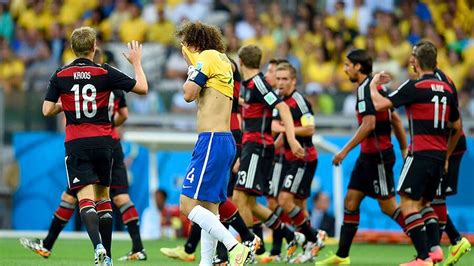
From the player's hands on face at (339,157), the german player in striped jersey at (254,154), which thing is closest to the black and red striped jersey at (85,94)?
the german player in striped jersey at (254,154)

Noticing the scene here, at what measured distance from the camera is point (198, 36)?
10586mm

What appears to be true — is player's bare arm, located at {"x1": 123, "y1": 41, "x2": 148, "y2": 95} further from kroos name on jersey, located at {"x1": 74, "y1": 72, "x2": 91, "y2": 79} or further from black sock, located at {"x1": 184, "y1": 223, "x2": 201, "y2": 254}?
black sock, located at {"x1": 184, "y1": 223, "x2": 201, "y2": 254}

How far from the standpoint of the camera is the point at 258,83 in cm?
1287

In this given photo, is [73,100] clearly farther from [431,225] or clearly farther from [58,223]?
[431,225]

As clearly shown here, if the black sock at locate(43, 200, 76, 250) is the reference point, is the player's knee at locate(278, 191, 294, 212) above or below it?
above

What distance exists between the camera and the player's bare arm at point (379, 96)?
39.5 ft

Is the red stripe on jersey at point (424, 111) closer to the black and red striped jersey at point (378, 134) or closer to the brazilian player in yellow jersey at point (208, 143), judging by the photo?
the black and red striped jersey at point (378, 134)

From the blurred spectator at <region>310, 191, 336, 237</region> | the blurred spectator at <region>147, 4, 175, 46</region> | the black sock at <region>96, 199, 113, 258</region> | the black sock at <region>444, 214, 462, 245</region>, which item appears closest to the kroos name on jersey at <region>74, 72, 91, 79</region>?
the black sock at <region>96, 199, 113, 258</region>

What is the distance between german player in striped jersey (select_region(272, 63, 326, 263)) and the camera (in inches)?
549

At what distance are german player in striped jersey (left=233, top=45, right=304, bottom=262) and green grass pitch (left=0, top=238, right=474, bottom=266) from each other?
3.01 feet

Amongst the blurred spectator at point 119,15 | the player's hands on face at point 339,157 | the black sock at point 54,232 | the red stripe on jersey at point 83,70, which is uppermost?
the blurred spectator at point 119,15

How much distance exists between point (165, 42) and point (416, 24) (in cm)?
511

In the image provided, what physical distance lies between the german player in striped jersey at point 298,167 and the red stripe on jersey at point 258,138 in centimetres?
22

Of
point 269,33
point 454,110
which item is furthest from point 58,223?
point 269,33
